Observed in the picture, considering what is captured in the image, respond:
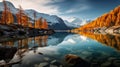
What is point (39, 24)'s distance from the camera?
6905 inches

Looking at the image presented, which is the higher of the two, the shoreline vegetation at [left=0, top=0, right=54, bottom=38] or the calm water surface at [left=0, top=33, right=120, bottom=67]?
the shoreline vegetation at [left=0, top=0, right=54, bottom=38]

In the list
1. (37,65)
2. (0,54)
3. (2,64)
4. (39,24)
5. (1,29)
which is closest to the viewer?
(2,64)

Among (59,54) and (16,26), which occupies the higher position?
(16,26)

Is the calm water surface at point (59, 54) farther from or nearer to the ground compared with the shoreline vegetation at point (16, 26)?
nearer to the ground

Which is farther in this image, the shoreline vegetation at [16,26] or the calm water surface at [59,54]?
the shoreline vegetation at [16,26]

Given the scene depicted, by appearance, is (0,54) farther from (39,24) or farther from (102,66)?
(39,24)

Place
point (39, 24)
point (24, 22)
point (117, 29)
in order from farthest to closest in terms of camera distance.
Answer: point (39, 24)
point (117, 29)
point (24, 22)

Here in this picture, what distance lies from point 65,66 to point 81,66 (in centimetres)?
190

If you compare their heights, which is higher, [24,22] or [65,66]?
[24,22]

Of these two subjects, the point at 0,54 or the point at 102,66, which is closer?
the point at 102,66

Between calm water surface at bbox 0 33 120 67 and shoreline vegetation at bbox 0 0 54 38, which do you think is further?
shoreline vegetation at bbox 0 0 54 38

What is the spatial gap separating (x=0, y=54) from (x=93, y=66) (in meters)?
13.4

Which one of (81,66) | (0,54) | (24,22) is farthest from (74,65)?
(24,22)

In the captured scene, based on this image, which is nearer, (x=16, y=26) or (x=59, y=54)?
(x=59, y=54)
